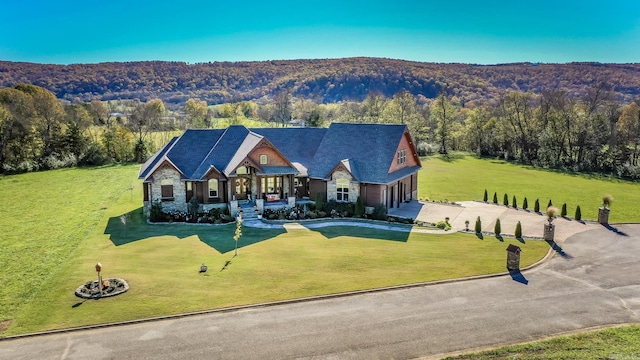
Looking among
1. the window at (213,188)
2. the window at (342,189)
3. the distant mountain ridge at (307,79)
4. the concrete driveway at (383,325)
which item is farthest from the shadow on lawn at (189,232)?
the distant mountain ridge at (307,79)

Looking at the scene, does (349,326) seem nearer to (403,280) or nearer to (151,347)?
(403,280)

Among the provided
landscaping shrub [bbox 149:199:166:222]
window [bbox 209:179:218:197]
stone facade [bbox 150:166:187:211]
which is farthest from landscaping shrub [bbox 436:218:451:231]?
landscaping shrub [bbox 149:199:166:222]

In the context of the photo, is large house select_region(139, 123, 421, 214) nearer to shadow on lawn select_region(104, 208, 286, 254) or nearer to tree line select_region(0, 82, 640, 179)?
shadow on lawn select_region(104, 208, 286, 254)

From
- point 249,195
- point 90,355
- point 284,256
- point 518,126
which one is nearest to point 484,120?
point 518,126

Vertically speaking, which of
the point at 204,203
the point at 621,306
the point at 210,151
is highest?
the point at 210,151

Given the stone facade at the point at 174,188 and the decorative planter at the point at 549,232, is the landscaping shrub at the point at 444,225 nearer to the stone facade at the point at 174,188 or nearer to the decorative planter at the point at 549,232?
the decorative planter at the point at 549,232

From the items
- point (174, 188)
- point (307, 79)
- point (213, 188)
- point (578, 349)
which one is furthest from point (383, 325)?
point (307, 79)

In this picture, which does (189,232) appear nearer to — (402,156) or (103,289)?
(103,289)
